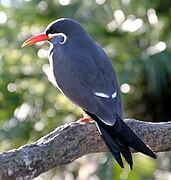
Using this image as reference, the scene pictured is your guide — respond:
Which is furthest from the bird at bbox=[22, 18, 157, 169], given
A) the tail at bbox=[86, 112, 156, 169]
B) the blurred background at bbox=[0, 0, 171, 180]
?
the blurred background at bbox=[0, 0, 171, 180]

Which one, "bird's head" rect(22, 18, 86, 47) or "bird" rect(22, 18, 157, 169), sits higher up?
"bird's head" rect(22, 18, 86, 47)

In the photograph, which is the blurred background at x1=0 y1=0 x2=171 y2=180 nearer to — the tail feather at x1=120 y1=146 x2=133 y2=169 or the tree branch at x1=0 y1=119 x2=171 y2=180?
the tree branch at x1=0 y1=119 x2=171 y2=180

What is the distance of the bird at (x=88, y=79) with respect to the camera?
2.71m

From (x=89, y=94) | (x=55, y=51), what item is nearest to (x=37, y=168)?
(x=89, y=94)

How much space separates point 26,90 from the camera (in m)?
6.10

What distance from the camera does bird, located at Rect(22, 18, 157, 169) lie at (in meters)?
2.71

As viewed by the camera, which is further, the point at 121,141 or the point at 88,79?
the point at 88,79

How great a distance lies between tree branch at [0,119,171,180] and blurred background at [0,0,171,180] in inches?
98.5

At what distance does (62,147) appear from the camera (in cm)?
268

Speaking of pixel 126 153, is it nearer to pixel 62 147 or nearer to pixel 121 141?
pixel 121 141

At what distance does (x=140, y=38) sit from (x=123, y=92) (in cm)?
64

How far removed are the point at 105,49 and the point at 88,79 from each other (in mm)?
2736

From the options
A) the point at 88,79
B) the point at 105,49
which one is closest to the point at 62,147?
the point at 88,79

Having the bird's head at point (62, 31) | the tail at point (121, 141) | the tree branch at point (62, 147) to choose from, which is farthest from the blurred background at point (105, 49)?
the tail at point (121, 141)
